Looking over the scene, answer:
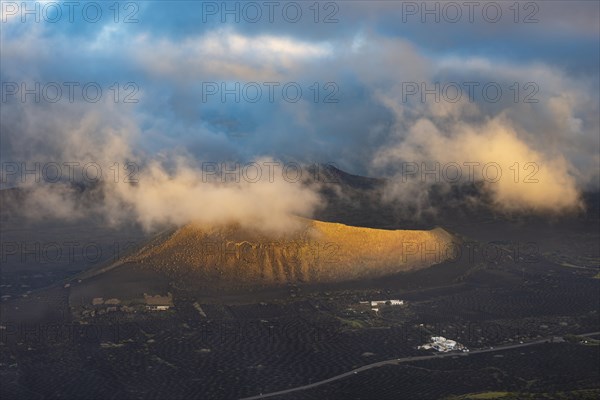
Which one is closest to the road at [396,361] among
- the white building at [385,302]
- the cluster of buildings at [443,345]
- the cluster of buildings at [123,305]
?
the cluster of buildings at [443,345]

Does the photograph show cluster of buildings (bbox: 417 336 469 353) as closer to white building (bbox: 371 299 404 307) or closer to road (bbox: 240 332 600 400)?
Answer: road (bbox: 240 332 600 400)

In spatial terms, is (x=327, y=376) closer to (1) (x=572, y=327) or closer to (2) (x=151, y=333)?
(2) (x=151, y=333)

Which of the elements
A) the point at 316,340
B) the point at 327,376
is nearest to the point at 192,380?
the point at 327,376

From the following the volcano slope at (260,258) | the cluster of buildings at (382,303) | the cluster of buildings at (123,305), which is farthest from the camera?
the volcano slope at (260,258)

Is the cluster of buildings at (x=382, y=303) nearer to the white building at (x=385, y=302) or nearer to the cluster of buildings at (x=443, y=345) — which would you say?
the white building at (x=385, y=302)

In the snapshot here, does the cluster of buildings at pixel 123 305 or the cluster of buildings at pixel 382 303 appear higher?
the cluster of buildings at pixel 123 305

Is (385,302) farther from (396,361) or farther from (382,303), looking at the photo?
(396,361)
